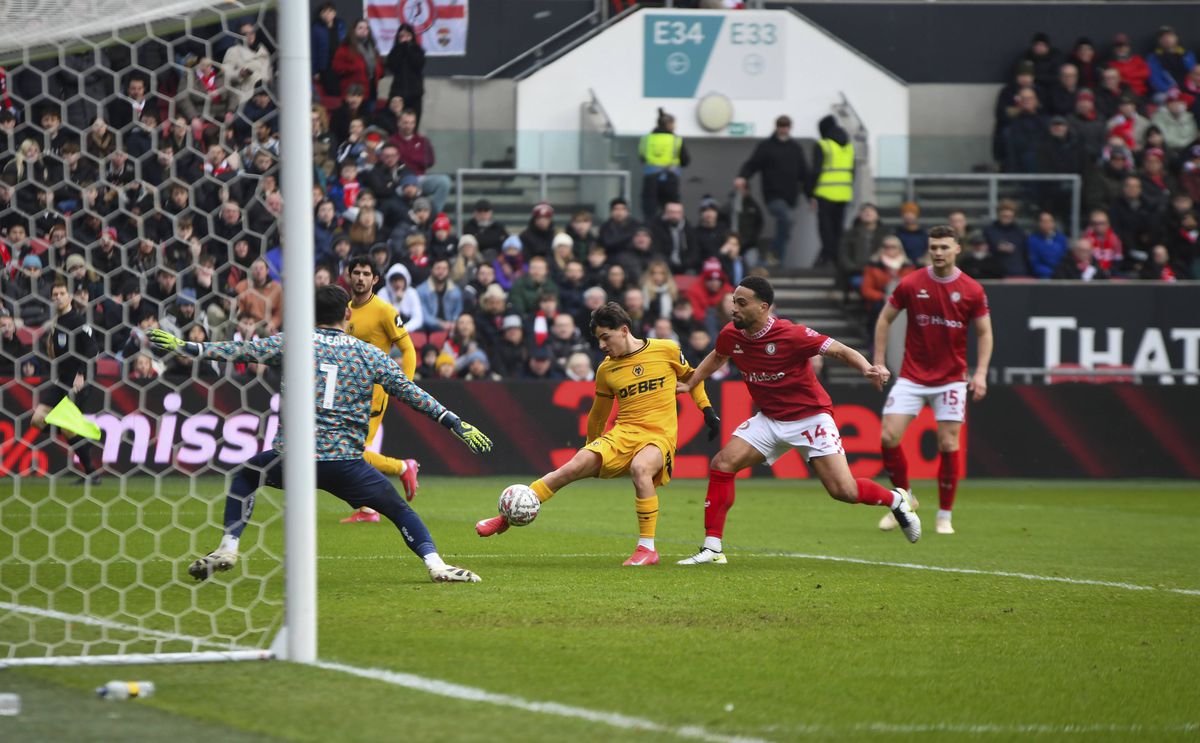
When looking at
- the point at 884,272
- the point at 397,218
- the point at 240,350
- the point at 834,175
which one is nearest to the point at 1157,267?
the point at 884,272

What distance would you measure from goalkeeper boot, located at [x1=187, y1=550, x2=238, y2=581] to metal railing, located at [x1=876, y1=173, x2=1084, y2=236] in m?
15.9


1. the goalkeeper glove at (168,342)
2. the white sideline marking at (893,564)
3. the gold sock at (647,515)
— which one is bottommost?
the white sideline marking at (893,564)

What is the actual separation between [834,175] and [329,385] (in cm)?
1507

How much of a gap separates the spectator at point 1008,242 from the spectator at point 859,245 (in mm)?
1374

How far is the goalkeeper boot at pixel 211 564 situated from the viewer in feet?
26.6

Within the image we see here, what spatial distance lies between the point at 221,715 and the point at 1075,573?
20.1 ft

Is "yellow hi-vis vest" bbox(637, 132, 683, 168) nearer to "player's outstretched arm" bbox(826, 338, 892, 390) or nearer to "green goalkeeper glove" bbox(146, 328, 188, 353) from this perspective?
"player's outstretched arm" bbox(826, 338, 892, 390)

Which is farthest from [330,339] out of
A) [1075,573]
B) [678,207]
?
[678,207]

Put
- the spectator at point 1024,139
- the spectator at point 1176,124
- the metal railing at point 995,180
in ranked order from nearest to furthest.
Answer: the metal railing at point 995,180, the spectator at point 1024,139, the spectator at point 1176,124

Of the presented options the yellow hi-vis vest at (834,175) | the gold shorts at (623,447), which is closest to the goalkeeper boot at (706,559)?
the gold shorts at (623,447)

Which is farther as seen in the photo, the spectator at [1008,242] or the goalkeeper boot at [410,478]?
the spectator at [1008,242]

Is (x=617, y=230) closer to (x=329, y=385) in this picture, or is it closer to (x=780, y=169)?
(x=780, y=169)

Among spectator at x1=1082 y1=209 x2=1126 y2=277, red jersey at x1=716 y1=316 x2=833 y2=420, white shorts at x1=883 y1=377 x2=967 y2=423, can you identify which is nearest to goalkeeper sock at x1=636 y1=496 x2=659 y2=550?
red jersey at x1=716 y1=316 x2=833 y2=420

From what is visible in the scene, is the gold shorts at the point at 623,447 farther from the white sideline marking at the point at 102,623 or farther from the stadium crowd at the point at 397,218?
the white sideline marking at the point at 102,623
